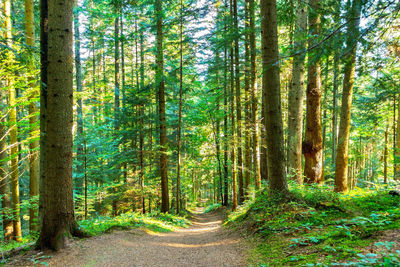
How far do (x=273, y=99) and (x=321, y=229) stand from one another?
3079 millimetres

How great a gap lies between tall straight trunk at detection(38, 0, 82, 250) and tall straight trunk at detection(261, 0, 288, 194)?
4671 millimetres

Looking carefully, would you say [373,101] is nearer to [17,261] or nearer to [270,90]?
[270,90]

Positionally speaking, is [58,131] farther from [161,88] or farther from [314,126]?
[161,88]

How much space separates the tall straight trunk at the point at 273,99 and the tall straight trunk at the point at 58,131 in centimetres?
467

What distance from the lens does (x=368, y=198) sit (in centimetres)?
511

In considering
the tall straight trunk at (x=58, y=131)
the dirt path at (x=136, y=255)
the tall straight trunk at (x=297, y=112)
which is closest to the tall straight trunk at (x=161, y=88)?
the dirt path at (x=136, y=255)

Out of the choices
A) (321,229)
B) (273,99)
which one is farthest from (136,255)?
(273,99)

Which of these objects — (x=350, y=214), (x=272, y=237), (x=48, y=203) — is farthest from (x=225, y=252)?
(x=48, y=203)

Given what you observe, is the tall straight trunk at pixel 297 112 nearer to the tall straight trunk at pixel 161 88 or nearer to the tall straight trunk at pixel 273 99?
the tall straight trunk at pixel 273 99

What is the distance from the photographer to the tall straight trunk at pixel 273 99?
17.6ft

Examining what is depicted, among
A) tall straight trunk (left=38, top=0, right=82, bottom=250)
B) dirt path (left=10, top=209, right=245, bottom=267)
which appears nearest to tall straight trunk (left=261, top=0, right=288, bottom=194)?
dirt path (left=10, top=209, right=245, bottom=267)

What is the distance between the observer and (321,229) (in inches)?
146

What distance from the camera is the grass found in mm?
2629

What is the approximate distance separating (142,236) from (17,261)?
11.8 feet
